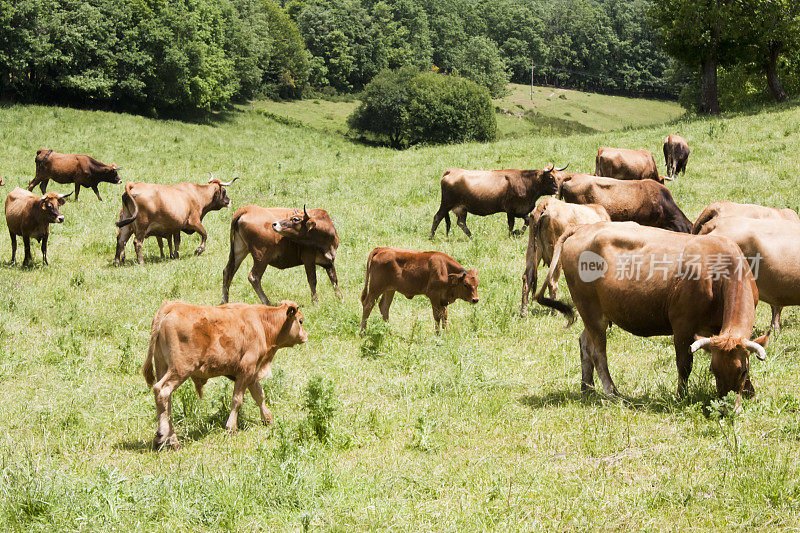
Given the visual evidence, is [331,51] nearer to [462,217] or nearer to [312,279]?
[462,217]

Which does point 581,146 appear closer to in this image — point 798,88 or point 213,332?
point 213,332

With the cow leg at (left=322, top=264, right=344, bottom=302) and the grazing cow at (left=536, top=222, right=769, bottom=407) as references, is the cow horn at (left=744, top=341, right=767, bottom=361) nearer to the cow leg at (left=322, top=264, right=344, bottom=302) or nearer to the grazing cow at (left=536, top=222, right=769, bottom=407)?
the grazing cow at (left=536, top=222, right=769, bottom=407)

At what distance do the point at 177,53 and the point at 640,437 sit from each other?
54.4 m

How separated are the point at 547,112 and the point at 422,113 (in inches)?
1196

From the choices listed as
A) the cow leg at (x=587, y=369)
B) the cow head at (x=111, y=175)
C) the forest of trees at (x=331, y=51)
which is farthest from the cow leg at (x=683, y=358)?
the forest of trees at (x=331, y=51)

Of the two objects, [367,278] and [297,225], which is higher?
[297,225]

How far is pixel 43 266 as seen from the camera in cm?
1612

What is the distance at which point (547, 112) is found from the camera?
93.4 metres

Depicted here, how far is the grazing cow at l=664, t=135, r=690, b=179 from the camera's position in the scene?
2258 cm

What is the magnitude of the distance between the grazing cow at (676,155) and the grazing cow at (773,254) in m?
13.3

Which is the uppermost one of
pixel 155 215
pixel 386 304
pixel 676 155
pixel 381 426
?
pixel 676 155

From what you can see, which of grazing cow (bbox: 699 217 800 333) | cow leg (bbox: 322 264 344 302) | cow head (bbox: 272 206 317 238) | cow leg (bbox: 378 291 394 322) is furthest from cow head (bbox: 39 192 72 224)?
grazing cow (bbox: 699 217 800 333)

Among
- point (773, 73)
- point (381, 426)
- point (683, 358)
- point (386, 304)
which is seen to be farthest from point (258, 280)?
point (773, 73)

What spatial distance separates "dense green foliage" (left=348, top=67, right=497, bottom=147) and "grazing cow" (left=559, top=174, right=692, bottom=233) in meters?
53.7
